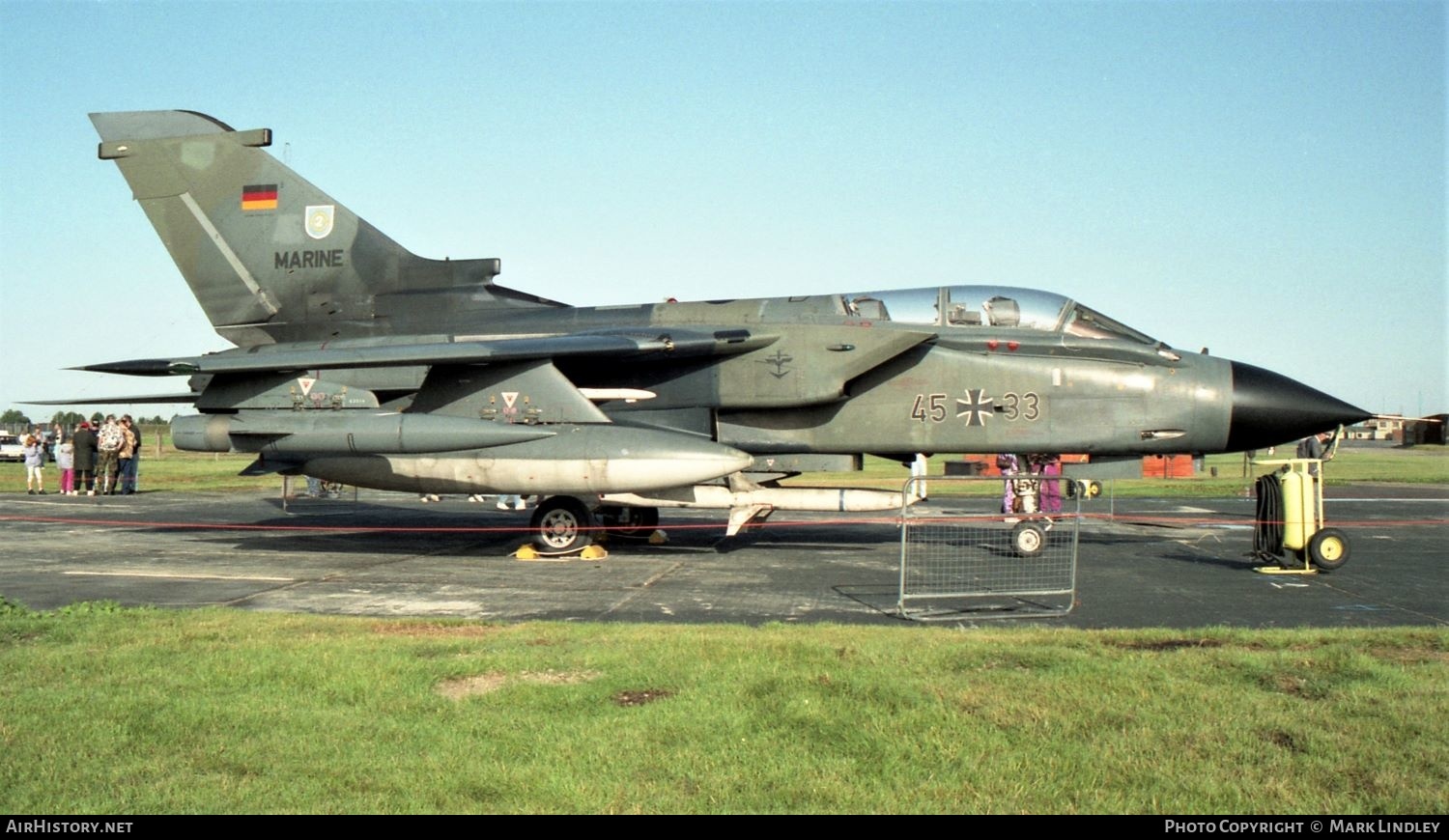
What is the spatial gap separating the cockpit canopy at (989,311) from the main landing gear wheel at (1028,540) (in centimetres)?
235

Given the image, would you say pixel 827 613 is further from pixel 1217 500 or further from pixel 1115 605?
pixel 1217 500

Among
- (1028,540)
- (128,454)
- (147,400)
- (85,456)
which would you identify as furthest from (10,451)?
(1028,540)

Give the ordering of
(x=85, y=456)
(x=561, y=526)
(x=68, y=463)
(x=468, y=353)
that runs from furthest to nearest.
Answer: (x=68, y=463) < (x=85, y=456) < (x=561, y=526) < (x=468, y=353)

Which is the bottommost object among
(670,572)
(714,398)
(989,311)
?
(670,572)

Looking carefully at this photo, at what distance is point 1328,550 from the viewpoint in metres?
11.5

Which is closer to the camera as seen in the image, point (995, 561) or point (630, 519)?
point (995, 561)

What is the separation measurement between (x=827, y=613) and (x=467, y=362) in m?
5.61

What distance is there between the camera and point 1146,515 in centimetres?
1919

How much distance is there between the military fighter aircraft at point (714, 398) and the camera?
39.5 ft

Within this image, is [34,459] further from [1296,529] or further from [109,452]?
[1296,529]

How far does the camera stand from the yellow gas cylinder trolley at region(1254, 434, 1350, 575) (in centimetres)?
1146

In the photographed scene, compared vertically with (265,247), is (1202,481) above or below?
below

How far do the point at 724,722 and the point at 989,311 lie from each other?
8.66 metres

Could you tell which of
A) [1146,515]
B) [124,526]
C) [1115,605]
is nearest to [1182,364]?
[1115,605]
